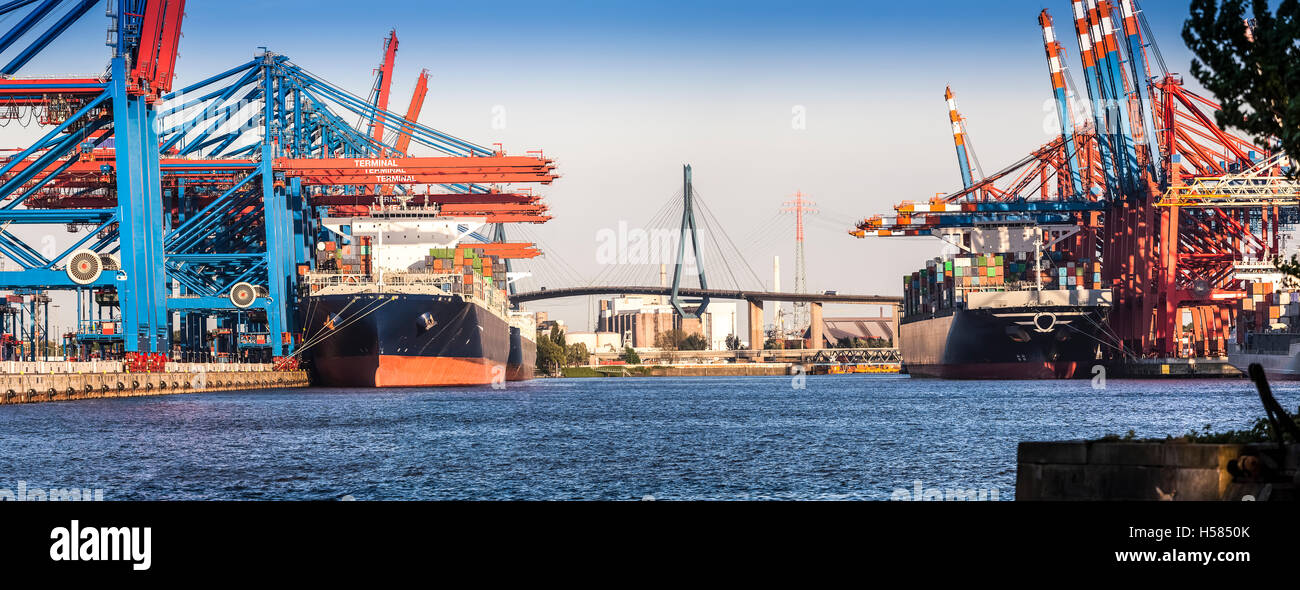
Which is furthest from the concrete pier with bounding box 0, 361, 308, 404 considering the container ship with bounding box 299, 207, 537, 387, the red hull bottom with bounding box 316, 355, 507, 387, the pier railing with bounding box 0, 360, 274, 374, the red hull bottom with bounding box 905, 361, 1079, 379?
the red hull bottom with bounding box 905, 361, 1079, 379

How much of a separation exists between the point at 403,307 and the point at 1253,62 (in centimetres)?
6629

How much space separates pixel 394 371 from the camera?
77938mm

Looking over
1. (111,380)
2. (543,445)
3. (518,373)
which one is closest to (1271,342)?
(518,373)

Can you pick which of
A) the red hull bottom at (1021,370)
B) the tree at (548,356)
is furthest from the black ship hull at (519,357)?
the red hull bottom at (1021,370)

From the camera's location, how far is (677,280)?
180 metres

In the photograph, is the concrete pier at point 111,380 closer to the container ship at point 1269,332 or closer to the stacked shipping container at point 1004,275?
the stacked shipping container at point 1004,275

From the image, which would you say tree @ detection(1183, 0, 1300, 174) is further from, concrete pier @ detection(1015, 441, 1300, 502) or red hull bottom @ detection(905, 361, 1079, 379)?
red hull bottom @ detection(905, 361, 1079, 379)

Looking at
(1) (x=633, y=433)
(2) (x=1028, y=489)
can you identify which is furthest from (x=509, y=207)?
(2) (x=1028, y=489)

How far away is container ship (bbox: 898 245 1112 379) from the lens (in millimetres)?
91125

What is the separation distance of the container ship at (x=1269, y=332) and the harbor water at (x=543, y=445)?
28.2 m

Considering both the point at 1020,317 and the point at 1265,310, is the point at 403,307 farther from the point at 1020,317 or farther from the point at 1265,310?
the point at 1265,310

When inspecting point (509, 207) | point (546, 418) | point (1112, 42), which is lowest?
point (546, 418)
